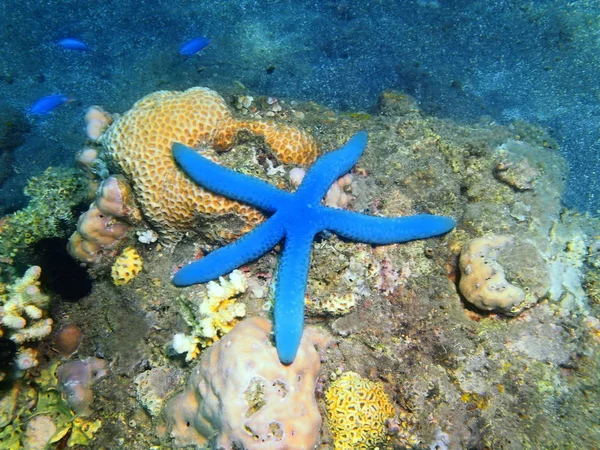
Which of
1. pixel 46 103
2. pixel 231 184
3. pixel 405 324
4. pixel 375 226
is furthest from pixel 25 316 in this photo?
pixel 46 103

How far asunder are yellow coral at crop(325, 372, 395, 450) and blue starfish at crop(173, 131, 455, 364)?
949 millimetres

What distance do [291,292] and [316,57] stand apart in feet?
21.6

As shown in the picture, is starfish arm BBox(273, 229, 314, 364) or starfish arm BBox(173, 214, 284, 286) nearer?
starfish arm BBox(273, 229, 314, 364)

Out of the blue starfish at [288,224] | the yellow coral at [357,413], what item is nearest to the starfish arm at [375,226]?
the blue starfish at [288,224]

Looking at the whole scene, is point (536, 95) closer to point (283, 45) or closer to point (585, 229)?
point (585, 229)

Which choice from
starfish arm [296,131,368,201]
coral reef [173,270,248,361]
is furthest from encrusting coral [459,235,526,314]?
coral reef [173,270,248,361]

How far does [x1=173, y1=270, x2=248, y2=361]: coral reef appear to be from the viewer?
12.2ft

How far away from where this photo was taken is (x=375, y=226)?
147 inches

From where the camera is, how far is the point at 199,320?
12.4 ft

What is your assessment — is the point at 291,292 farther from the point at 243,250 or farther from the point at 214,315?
the point at 214,315

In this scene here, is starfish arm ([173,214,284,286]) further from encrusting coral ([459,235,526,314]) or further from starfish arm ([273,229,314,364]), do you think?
encrusting coral ([459,235,526,314])

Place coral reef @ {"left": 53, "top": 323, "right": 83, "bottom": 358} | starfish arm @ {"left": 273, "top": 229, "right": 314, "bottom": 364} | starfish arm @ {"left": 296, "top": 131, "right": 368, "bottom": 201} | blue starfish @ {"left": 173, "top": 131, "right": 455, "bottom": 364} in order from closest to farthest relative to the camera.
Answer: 1. starfish arm @ {"left": 273, "top": 229, "right": 314, "bottom": 364}
2. blue starfish @ {"left": 173, "top": 131, "right": 455, "bottom": 364}
3. starfish arm @ {"left": 296, "top": 131, "right": 368, "bottom": 201}
4. coral reef @ {"left": 53, "top": 323, "right": 83, "bottom": 358}

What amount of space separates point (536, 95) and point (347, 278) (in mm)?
6660

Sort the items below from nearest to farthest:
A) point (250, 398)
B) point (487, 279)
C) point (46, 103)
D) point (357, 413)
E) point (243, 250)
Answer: point (250, 398), point (357, 413), point (243, 250), point (487, 279), point (46, 103)
